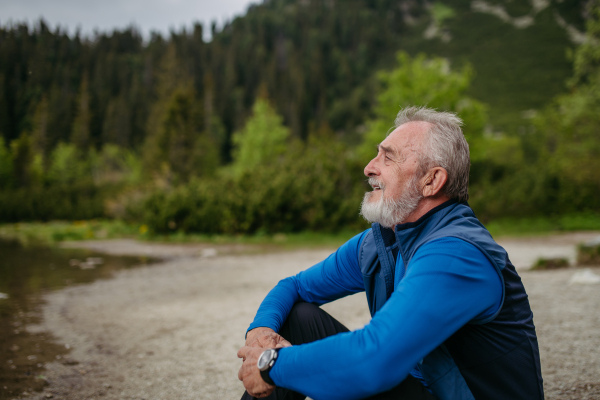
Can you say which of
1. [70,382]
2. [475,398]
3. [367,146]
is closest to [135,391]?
[70,382]

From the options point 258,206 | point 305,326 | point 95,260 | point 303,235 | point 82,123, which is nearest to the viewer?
point 305,326

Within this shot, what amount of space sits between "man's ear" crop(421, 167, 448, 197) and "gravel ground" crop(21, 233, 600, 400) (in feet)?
6.49

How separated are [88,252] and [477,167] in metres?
19.6

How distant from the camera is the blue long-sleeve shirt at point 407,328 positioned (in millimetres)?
1246

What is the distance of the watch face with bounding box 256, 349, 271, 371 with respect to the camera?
1.50 meters

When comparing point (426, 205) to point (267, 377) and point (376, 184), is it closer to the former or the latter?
point (376, 184)

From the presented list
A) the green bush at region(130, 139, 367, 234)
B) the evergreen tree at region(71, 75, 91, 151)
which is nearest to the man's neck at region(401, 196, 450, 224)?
the green bush at region(130, 139, 367, 234)

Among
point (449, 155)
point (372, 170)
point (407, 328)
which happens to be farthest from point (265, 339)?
point (449, 155)

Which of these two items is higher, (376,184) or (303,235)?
(376,184)

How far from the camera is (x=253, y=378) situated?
1.55m

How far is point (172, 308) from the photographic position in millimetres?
5270

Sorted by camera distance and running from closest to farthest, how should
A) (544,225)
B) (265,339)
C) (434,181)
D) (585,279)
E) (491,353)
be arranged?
(491,353) < (434,181) < (265,339) < (585,279) < (544,225)

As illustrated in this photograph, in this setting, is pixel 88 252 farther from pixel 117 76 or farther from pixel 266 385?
pixel 117 76

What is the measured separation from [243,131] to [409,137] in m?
42.7
